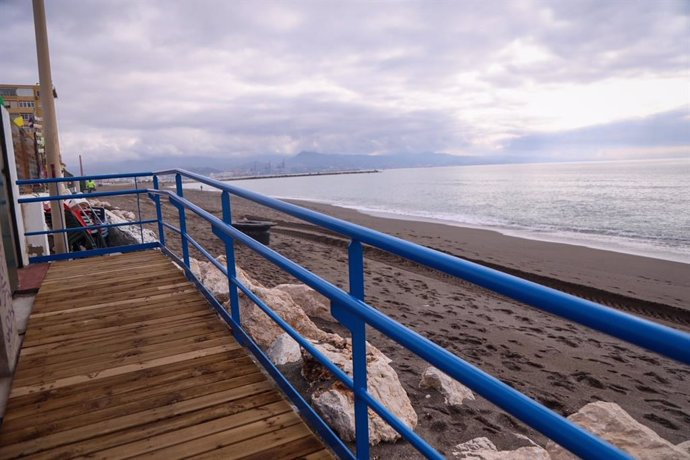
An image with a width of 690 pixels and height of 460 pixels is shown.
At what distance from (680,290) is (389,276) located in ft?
18.2

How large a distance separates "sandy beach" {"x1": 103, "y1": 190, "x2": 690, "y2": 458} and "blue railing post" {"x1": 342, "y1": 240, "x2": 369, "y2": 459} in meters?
1.20

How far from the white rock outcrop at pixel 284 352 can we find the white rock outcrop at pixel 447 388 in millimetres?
1052

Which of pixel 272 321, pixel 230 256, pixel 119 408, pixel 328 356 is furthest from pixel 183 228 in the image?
pixel 119 408

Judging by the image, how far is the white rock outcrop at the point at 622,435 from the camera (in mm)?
2678

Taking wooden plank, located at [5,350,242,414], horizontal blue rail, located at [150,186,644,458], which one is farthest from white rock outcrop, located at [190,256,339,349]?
horizontal blue rail, located at [150,186,644,458]

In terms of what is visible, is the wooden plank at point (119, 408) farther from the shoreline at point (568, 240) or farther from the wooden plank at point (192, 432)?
the shoreline at point (568, 240)

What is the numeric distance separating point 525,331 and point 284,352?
352 cm

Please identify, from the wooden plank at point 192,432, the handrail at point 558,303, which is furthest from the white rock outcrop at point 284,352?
the handrail at point 558,303

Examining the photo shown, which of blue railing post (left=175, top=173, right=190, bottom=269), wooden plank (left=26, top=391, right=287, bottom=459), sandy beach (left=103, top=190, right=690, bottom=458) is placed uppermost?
blue railing post (left=175, top=173, right=190, bottom=269)

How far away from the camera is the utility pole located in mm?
6613

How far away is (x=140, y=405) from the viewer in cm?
243

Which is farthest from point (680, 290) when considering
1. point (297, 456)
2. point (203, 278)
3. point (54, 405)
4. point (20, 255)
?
point (20, 255)

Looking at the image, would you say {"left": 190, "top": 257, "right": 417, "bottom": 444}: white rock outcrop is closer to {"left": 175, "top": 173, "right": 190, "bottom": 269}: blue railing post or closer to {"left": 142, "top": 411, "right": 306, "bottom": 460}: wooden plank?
{"left": 142, "top": 411, "right": 306, "bottom": 460}: wooden plank

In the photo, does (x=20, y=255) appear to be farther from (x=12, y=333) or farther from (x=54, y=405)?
(x=54, y=405)
